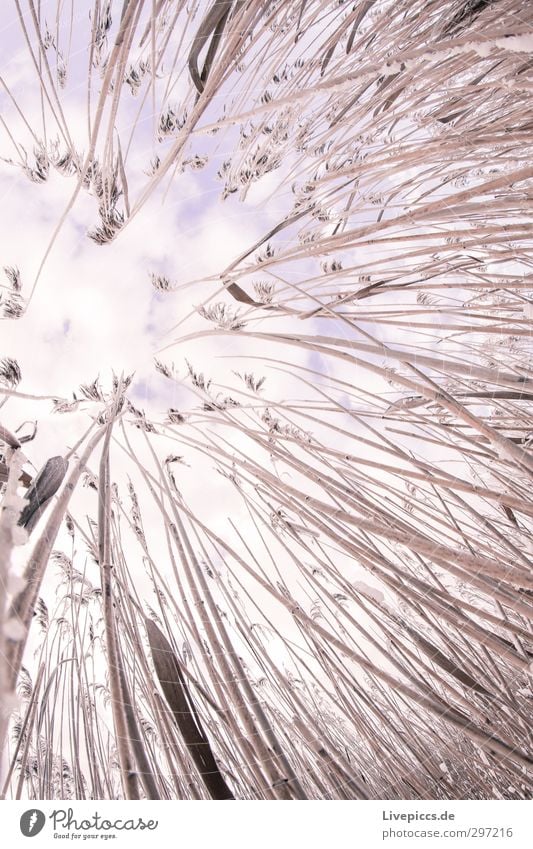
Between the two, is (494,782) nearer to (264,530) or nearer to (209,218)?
(264,530)

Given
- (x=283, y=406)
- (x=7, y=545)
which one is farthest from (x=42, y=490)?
(x=283, y=406)

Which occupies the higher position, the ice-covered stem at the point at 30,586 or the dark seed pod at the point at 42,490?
the dark seed pod at the point at 42,490

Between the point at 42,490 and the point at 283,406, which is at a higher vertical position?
the point at 283,406

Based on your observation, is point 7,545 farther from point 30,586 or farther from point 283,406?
point 283,406

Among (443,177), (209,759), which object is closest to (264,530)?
(209,759)

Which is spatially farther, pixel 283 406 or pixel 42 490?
pixel 283 406

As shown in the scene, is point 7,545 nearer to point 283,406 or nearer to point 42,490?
point 42,490

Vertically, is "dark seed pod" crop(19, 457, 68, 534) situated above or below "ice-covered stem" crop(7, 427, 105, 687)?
above
